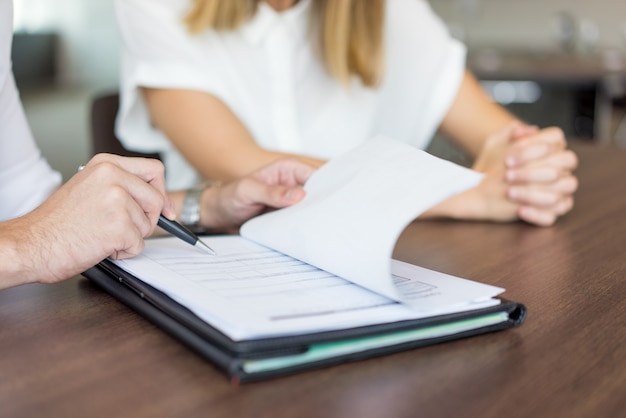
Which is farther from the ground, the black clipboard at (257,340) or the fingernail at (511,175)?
the black clipboard at (257,340)

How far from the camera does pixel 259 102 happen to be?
139 centimetres

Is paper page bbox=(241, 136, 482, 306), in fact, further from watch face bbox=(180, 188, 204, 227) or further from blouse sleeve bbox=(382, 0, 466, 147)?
blouse sleeve bbox=(382, 0, 466, 147)

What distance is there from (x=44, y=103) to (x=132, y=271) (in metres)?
2.88

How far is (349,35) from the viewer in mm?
1376

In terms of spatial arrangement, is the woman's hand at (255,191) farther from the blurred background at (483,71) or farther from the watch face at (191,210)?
the blurred background at (483,71)

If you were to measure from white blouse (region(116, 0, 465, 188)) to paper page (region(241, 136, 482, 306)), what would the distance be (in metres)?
0.58

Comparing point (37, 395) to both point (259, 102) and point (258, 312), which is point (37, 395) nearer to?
point (258, 312)

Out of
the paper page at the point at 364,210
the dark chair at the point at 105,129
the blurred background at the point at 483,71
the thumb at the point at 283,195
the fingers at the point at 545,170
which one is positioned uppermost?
the paper page at the point at 364,210

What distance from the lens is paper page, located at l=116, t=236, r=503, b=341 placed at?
0.51 metres

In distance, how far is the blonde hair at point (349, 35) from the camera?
136 cm

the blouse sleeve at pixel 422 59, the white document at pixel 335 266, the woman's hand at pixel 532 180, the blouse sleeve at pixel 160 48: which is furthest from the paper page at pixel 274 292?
the blouse sleeve at pixel 422 59

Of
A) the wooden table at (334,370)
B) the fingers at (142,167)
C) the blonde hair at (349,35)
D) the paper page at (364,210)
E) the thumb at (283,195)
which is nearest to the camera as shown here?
the wooden table at (334,370)

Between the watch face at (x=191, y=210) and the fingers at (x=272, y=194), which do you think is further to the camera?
the watch face at (x=191, y=210)

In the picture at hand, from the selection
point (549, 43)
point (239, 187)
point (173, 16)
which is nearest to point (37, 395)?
point (239, 187)
